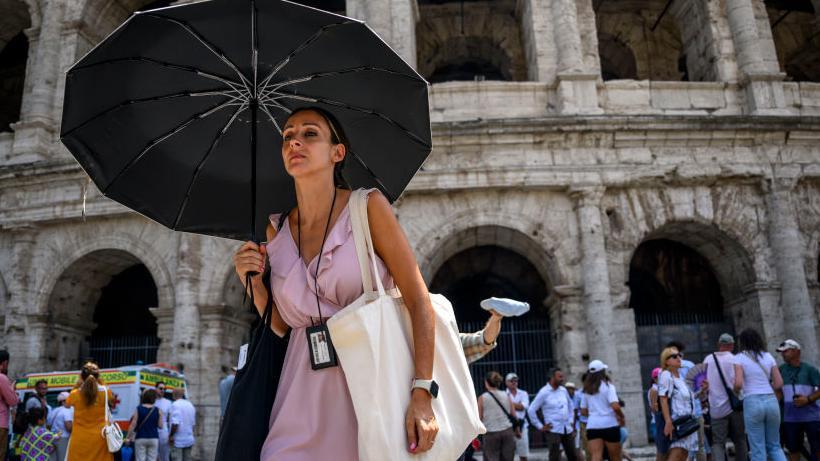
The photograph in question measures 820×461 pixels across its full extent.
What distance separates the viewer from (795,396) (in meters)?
7.06

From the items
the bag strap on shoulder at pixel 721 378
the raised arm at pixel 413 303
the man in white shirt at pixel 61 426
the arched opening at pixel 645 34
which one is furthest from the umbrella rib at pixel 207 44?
the arched opening at pixel 645 34

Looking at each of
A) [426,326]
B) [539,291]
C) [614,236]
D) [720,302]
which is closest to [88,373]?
[426,326]

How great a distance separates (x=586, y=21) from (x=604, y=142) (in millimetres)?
2647

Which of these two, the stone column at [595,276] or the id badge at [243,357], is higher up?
the stone column at [595,276]

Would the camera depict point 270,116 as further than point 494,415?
No

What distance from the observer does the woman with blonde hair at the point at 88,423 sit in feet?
19.9

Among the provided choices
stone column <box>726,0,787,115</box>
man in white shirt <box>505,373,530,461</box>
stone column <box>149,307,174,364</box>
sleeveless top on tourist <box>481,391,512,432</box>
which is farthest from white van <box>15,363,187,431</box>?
stone column <box>726,0,787,115</box>

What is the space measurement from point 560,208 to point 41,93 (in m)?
10.5

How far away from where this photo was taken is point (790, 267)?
11.2m

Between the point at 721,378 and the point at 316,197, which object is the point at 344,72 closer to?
the point at 316,197

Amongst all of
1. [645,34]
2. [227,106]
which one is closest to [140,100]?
[227,106]

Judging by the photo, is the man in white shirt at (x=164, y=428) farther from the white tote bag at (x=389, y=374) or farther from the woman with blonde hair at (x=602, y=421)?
the white tote bag at (x=389, y=374)

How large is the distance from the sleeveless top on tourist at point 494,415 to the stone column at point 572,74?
19.6 feet

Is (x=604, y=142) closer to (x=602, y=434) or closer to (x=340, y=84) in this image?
(x=602, y=434)
